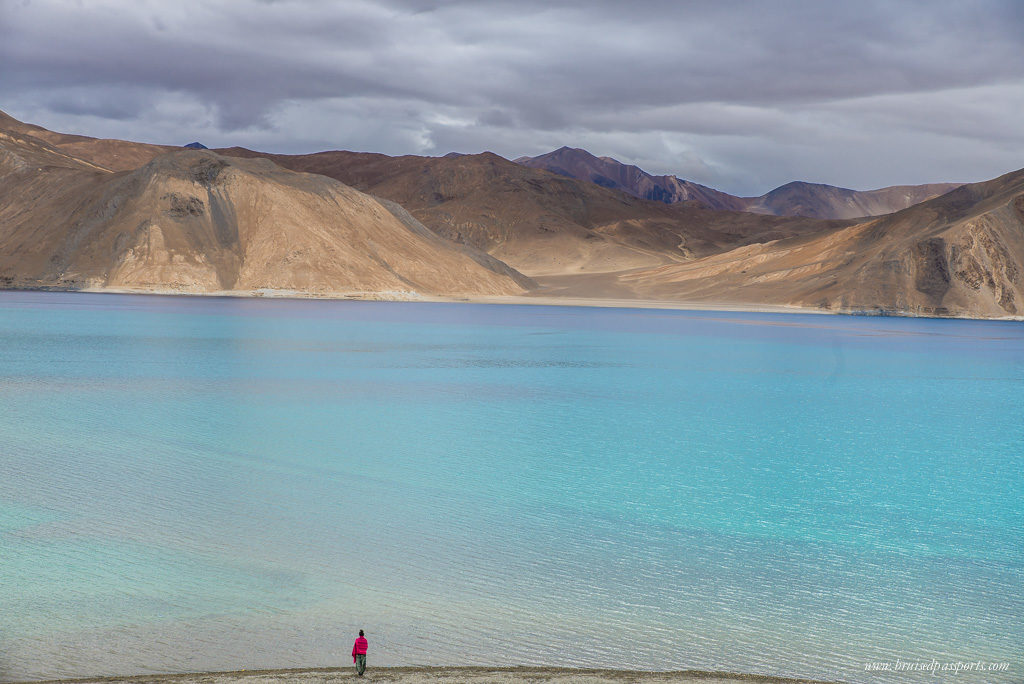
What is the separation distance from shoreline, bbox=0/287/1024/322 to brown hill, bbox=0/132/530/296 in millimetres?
817

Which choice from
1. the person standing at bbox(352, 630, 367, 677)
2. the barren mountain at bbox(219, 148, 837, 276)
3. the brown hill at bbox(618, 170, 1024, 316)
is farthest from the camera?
the barren mountain at bbox(219, 148, 837, 276)

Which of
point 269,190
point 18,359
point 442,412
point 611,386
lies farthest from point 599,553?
point 269,190

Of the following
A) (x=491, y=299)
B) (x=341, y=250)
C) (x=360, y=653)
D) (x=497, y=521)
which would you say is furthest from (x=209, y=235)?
(x=360, y=653)

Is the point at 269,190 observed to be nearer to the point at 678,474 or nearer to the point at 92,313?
the point at 92,313

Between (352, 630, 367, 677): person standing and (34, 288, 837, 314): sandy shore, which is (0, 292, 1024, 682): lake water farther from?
(34, 288, 837, 314): sandy shore

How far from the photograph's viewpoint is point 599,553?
1224 cm

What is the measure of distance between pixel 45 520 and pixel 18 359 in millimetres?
22550

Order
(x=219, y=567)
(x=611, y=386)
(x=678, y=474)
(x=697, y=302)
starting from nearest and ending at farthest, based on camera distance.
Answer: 1. (x=219, y=567)
2. (x=678, y=474)
3. (x=611, y=386)
4. (x=697, y=302)

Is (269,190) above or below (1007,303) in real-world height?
above

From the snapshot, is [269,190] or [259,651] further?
[269,190]

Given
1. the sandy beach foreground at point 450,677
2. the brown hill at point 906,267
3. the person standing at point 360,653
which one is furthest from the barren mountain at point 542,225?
the person standing at point 360,653

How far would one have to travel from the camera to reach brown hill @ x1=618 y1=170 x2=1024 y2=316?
96875 mm

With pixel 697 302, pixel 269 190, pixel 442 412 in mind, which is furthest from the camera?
pixel 697 302

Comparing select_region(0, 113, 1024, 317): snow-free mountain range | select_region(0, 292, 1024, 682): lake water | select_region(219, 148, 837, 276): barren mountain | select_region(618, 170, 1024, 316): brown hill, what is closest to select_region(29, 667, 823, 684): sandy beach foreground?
select_region(0, 292, 1024, 682): lake water
